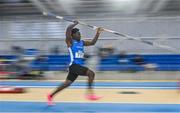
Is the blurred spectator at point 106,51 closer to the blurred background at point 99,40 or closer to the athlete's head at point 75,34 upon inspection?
the blurred background at point 99,40

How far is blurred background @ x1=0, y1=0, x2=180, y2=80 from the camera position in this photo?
19.1 m

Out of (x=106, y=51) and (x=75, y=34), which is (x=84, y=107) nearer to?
(x=75, y=34)

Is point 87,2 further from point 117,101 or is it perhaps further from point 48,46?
point 117,101

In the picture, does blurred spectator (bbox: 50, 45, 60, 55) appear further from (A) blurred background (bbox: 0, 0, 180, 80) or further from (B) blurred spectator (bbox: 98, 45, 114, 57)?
(B) blurred spectator (bbox: 98, 45, 114, 57)

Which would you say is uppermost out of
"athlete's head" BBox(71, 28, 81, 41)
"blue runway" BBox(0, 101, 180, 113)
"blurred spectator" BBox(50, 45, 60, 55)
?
"athlete's head" BBox(71, 28, 81, 41)

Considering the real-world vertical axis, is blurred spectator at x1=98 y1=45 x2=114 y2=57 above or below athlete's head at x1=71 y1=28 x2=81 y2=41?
below

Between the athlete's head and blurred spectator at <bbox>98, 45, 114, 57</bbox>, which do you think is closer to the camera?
the athlete's head

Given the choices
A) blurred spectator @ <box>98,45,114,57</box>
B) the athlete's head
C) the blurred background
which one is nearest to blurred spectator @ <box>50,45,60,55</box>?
the blurred background

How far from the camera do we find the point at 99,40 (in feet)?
72.8

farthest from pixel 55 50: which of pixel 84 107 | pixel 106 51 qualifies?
pixel 84 107

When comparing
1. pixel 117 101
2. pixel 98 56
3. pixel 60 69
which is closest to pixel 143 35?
pixel 98 56

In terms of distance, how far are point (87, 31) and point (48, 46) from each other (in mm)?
1986

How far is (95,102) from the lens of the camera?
10.3 metres

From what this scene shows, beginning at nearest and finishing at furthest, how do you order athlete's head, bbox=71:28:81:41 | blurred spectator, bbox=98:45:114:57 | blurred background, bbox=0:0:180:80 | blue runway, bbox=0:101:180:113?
blue runway, bbox=0:101:180:113 < athlete's head, bbox=71:28:81:41 < blurred background, bbox=0:0:180:80 < blurred spectator, bbox=98:45:114:57
